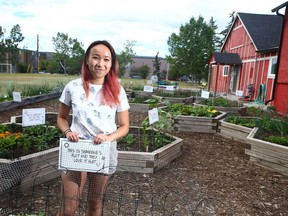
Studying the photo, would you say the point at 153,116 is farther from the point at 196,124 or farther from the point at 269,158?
the point at 196,124

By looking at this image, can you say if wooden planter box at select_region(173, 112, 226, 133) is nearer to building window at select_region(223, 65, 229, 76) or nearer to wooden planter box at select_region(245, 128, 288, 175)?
wooden planter box at select_region(245, 128, 288, 175)

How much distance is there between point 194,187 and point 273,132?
9.00ft

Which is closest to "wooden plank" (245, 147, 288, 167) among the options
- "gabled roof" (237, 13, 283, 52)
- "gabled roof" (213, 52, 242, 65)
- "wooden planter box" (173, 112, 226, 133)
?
"wooden planter box" (173, 112, 226, 133)

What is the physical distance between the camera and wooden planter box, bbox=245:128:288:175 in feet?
12.7

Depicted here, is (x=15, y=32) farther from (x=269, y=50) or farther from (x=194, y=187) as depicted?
(x=194, y=187)

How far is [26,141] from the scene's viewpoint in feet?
11.0

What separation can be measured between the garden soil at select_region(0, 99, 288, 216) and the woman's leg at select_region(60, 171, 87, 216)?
43.7 inches

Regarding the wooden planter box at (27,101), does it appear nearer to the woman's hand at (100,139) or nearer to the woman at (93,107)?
the woman at (93,107)

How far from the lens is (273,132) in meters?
5.19

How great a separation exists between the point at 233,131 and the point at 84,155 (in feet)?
15.5

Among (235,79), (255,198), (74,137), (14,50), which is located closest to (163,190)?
(255,198)

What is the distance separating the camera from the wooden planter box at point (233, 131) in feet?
18.0

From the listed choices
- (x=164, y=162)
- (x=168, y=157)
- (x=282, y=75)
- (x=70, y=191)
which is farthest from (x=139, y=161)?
(x=282, y=75)

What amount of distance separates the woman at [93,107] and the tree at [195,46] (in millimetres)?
36952
